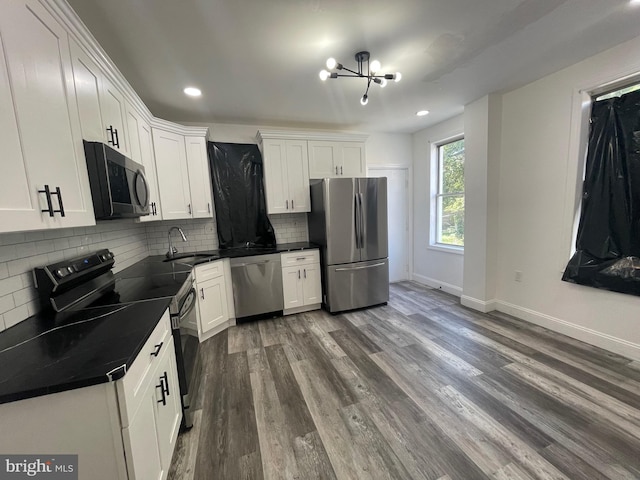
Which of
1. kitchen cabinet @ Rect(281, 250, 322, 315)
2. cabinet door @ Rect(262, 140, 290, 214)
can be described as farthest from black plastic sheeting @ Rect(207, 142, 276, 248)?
kitchen cabinet @ Rect(281, 250, 322, 315)

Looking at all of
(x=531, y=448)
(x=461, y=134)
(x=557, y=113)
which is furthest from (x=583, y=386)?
(x=461, y=134)

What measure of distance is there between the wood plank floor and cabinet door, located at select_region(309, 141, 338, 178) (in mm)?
2180

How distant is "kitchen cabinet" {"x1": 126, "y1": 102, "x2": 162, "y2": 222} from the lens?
86.9 inches

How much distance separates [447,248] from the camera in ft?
13.3

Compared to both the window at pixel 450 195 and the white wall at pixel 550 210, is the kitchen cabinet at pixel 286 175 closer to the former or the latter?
the window at pixel 450 195

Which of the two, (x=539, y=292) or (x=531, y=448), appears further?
(x=539, y=292)

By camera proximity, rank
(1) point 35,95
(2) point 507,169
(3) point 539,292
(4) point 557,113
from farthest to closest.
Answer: (2) point 507,169, (3) point 539,292, (4) point 557,113, (1) point 35,95

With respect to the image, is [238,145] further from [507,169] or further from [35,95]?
[507,169]

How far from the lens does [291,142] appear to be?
350 centimetres

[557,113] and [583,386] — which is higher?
[557,113]

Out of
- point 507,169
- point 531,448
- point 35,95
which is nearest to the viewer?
point 35,95

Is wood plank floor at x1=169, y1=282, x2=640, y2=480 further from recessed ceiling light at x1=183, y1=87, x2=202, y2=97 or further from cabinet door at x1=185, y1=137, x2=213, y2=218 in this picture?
recessed ceiling light at x1=183, y1=87, x2=202, y2=97

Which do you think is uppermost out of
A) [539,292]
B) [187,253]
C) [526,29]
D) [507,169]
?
[526,29]

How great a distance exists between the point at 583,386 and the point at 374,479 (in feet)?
5.84
